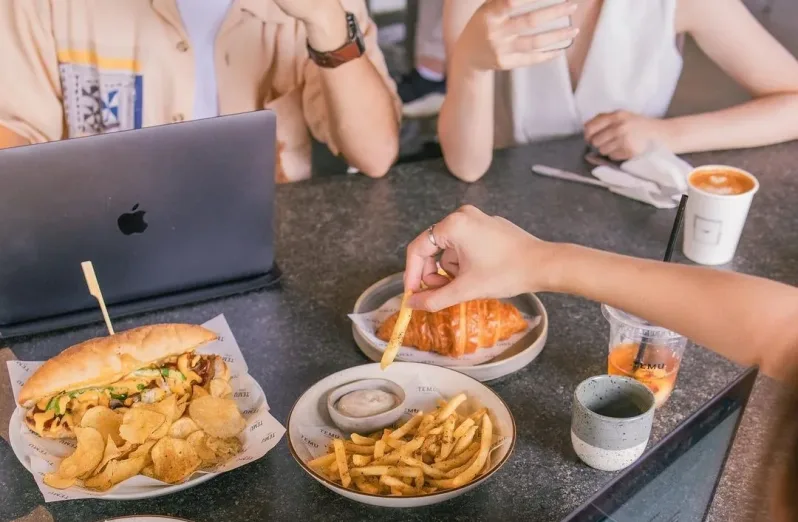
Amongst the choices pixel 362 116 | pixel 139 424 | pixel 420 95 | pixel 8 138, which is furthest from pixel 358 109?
pixel 420 95

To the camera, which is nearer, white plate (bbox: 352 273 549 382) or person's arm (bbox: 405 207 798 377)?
person's arm (bbox: 405 207 798 377)

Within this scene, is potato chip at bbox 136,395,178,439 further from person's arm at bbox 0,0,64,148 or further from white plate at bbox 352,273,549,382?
person's arm at bbox 0,0,64,148

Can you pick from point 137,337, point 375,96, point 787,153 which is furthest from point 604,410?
point 787,153

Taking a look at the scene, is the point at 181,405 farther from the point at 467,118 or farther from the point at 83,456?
the point at 467,118

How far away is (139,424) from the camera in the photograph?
101cm

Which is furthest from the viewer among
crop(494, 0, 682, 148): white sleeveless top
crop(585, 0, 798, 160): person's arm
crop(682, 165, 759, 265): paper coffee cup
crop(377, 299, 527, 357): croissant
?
crop(494, 0, 682, 148): white sleeveless top

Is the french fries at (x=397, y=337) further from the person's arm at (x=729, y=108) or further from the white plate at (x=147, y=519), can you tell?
the person's arm at (x=729, y=108)

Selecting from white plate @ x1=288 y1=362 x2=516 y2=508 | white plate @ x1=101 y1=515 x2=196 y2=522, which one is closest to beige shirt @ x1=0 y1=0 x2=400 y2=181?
white plate @ x1=288 y1=362 x2=516 y2=508

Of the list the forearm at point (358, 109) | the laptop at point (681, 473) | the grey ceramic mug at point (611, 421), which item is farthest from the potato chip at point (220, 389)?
the forearm at point (358, 109)

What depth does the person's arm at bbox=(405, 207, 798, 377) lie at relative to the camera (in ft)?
2.96

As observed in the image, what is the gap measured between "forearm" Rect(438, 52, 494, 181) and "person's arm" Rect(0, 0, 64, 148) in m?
0.91

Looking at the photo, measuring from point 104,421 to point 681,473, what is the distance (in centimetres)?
72

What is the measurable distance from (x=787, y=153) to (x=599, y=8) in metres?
0.59

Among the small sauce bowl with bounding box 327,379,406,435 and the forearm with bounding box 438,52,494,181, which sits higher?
the forearm with bounding box 438,52,494,181
